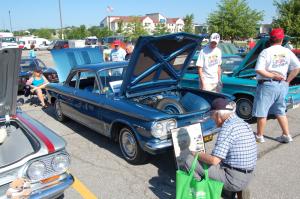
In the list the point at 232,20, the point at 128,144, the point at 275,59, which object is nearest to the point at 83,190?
the point at 128,144

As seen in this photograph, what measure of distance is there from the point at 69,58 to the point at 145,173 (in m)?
4.80

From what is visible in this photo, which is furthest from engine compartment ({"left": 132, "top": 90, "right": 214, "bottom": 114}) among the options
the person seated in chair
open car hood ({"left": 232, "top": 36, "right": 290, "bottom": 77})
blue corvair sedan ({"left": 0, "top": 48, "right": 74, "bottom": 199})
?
the person seated in chair

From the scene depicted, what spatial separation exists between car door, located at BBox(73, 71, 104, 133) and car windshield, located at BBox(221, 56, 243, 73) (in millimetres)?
3556

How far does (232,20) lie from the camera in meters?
26.9

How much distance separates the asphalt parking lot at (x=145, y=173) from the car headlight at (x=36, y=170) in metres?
1.08

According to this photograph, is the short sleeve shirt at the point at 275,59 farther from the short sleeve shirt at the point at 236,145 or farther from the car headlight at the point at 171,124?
the short sleeve shirt at the point at 236,145

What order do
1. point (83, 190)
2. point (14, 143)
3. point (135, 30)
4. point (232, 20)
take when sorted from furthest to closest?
A: point (135, 30) → point (232, 20) → point (83, 190) → point (14, 143)

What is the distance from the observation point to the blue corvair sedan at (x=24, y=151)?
8.79ft

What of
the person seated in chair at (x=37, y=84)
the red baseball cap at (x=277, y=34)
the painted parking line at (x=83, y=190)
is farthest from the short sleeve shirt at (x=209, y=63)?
the person seated in chair at (x=37, y=84)

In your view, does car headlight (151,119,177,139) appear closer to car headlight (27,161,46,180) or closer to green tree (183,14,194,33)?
car headlight (27,161,46,180)

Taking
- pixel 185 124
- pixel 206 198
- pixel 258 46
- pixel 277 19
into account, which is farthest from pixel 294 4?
pixel 206 198

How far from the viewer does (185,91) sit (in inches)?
214

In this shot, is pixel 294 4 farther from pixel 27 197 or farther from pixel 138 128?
pixel 27 197

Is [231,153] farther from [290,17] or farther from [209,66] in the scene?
[290,17]
